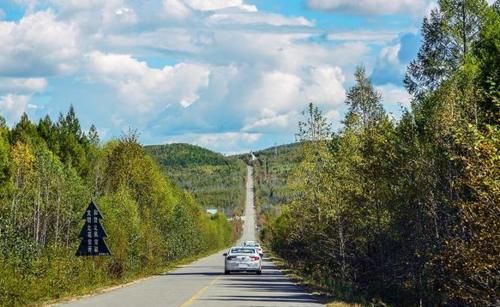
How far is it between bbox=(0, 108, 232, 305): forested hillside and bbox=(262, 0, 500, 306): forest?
9.64 m

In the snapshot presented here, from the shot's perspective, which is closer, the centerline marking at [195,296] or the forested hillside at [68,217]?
the centerline marking at [195,296]

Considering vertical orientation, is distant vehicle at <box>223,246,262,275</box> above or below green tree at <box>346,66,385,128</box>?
below

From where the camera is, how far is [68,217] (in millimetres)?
43031

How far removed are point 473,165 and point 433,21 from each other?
19.6m

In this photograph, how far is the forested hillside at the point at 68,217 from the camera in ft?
87.6

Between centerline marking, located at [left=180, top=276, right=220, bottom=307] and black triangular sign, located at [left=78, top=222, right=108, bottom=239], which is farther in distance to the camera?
black triangular sign, located at [left=78, top=222, right=108, bottom=239]

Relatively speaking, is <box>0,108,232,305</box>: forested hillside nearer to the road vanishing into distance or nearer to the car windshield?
the road vanishing into distance

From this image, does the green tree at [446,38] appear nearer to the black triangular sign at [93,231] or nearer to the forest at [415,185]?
the forest at [415,185]

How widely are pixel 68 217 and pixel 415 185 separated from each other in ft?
75.3

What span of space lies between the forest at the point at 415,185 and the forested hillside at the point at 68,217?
9.64 m

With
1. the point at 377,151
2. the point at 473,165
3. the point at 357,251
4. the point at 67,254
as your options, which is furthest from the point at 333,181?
the point at 473,165

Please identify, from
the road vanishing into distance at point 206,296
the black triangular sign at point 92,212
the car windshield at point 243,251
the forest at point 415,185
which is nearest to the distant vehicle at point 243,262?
the car windshield at point 243,251

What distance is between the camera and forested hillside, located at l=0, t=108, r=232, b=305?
87.6 ft

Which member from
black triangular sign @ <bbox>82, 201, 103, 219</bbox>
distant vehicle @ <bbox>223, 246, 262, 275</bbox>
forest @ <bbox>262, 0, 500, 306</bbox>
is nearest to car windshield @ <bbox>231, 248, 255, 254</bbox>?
distant vehicle @ <bbox>223, 246, 262, 275</bbox>
